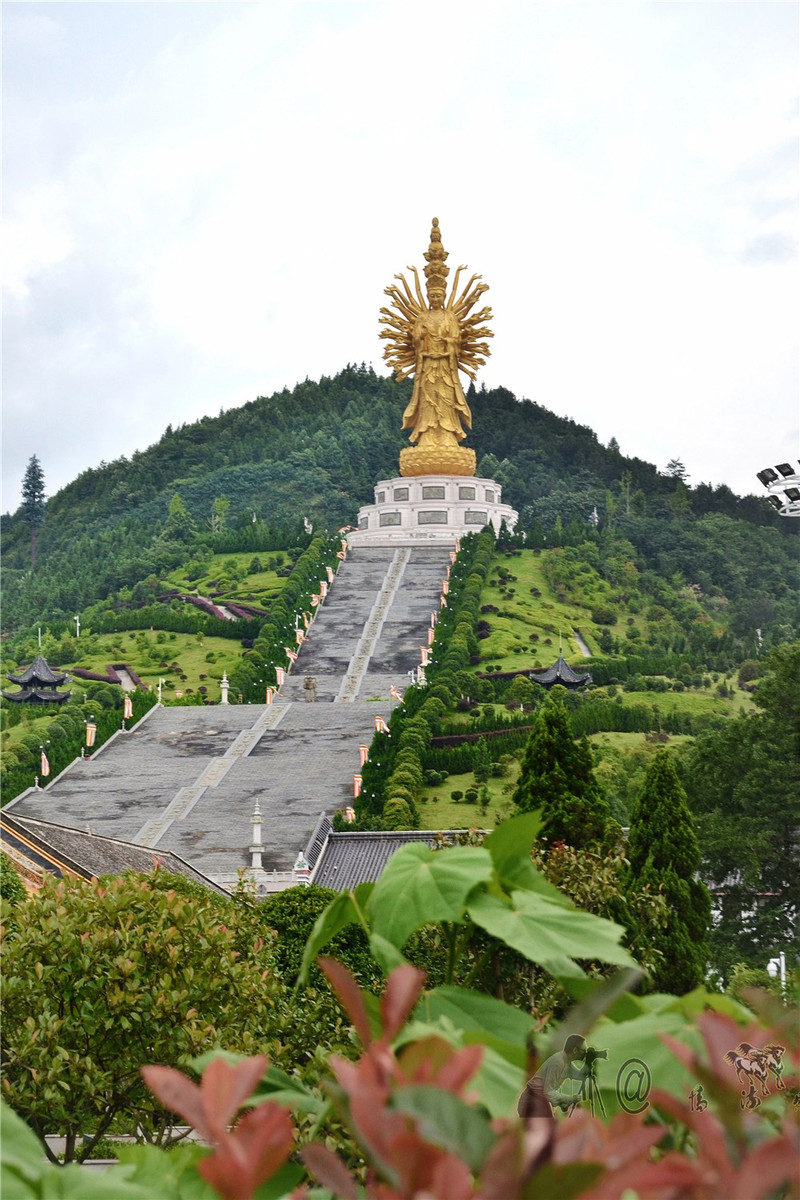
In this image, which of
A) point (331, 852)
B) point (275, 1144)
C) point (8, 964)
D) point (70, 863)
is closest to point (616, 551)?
point (331, 852)

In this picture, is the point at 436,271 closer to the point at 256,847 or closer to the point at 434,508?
the point at 434,508

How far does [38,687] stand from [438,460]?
72.5ft

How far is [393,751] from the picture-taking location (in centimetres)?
3222

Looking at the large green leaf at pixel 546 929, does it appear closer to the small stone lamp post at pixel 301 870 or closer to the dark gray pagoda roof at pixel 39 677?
the small stone lamp post at pixel 301 870

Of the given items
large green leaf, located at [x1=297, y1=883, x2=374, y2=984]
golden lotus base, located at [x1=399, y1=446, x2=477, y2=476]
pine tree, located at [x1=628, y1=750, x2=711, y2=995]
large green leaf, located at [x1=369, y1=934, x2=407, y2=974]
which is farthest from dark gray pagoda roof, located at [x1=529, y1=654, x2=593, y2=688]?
large green leaf, located at [x1=369, y1=934, x2=407, y2=974]

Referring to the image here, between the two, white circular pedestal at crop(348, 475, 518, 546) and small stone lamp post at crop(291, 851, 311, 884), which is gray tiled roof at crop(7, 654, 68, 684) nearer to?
small stone lamp post at crop(291, 851, 311, 884)

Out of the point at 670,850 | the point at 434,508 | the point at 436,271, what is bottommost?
the point at 670,850

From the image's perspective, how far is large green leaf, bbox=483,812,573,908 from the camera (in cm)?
254

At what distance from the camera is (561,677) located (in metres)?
38.7

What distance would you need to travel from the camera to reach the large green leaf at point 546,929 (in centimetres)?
230

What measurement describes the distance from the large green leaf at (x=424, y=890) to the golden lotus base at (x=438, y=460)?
2166 inches

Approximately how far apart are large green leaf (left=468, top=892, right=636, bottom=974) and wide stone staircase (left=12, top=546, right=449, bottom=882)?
21927 mm

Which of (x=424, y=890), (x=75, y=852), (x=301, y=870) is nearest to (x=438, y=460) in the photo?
(x=301, y=870)

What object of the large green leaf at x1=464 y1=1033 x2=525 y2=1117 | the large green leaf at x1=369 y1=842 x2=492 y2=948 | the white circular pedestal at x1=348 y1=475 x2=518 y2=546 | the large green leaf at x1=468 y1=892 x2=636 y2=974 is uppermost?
the white circular pedestal at x1=348 y1=475 x2=518 y2=546
